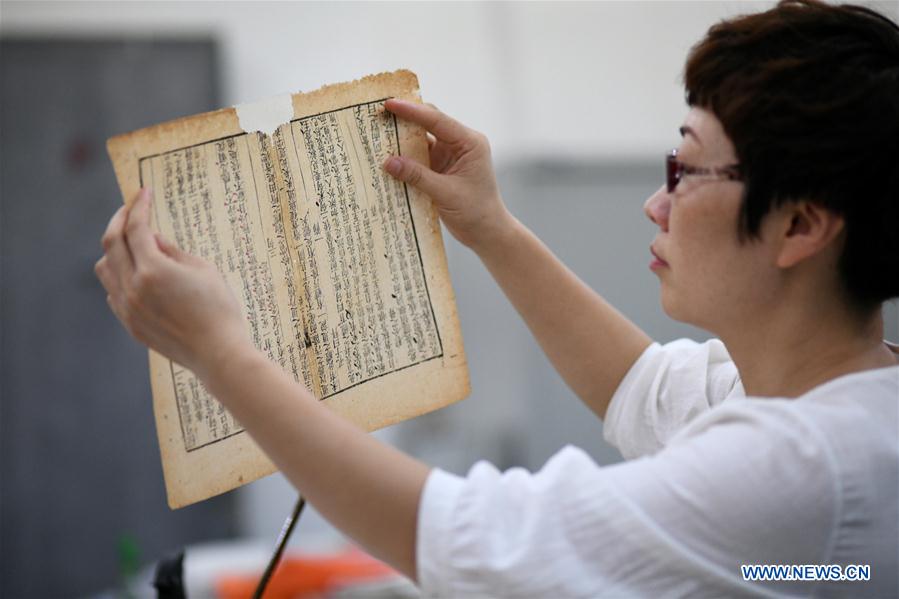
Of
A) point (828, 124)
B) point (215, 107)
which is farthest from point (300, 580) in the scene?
point (215, 107)

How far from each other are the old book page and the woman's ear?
35 centimetres

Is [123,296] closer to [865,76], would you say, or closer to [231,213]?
[231,213]

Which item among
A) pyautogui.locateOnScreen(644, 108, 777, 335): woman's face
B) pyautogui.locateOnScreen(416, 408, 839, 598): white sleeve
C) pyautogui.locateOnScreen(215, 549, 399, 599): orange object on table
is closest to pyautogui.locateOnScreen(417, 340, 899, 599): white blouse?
pyautogui.locateOnScreen(416, 408, 839, 598): white sleeve

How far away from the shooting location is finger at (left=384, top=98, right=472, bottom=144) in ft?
3.08

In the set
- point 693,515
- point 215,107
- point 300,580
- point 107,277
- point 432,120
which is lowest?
point 300,580

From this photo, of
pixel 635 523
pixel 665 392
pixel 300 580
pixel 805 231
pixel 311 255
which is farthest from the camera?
pixel 300 580

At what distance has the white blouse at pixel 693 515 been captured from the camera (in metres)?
0.67

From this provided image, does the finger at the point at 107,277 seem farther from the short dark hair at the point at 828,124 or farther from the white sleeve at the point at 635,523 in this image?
the short dark hair at the point at 828,124

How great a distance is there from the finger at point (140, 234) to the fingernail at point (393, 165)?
257 mm

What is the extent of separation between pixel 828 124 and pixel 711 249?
147 mm

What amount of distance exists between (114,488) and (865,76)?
104 inches

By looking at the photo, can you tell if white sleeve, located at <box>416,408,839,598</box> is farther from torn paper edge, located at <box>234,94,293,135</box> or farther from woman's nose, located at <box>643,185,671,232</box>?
torn paper edge, located at <box>234,94,293,135</box>

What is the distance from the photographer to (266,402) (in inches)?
27.4

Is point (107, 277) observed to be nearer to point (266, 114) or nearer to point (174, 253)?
point (174, 253)
